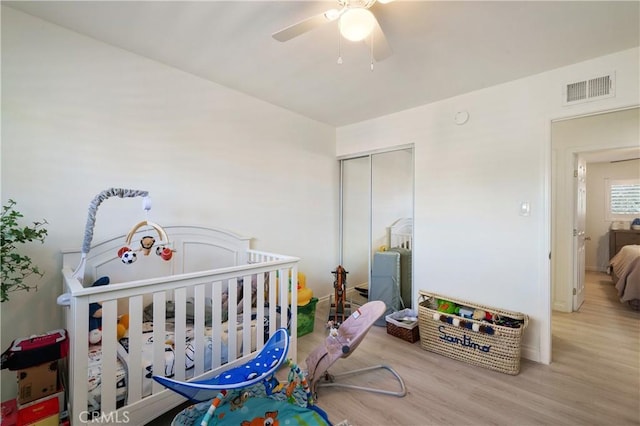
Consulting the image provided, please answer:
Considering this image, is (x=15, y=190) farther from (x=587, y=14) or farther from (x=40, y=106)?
(x=587, y=14)

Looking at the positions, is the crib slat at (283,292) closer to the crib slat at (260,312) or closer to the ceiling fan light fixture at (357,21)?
the crib slat at (260,312)

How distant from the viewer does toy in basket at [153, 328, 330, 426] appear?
1275 mm

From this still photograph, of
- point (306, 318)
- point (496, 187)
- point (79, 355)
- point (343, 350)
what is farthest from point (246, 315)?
point (496, 187)

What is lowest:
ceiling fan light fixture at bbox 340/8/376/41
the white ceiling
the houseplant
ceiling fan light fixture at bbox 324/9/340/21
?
the houseplant

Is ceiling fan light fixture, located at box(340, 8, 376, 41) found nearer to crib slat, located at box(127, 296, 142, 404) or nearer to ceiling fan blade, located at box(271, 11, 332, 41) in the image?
ceiling fan blade, located at box(271, 11, 332, 41)

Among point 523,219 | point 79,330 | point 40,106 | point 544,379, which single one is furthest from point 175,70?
point 544,379

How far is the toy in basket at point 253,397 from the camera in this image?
1275 mm

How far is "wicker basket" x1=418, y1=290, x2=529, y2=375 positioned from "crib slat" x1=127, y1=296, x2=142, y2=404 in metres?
2.25

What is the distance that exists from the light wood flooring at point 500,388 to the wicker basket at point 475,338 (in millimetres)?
69

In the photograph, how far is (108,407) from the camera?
1.33 m

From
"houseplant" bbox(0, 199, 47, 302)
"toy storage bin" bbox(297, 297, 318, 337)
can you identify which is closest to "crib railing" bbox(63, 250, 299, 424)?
"houseplant" bbox(0, 199, 47, 302)

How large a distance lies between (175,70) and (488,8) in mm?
Answer: 2362

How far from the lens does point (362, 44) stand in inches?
76.5

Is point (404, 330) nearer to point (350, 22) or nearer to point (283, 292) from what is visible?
point (283, 292)
